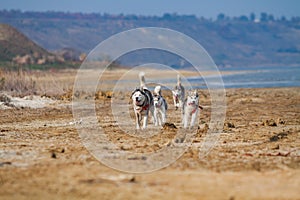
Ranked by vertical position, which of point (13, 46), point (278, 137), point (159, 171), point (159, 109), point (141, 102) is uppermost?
point (13, 46)

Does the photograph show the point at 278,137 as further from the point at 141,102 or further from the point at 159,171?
the point at 159,171

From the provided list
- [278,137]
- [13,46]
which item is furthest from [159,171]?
[13,46]

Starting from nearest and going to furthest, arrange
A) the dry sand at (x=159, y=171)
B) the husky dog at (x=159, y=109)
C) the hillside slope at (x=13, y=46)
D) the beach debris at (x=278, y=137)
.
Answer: the dry sand at (x=159, y=171)
the beach debris at (x=278, y=137)
the husky dog at (x=159, y=109)
the hillside slope at (x=13, y=46)

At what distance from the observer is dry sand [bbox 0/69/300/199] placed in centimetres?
1180

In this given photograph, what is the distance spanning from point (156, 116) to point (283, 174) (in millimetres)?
11054

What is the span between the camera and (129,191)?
11.9 metres

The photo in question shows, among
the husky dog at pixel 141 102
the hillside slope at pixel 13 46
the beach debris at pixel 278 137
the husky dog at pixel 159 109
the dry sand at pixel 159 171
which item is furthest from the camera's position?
the hillside slope at pixel 13 46

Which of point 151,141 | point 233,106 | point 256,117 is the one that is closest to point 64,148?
point 151,141

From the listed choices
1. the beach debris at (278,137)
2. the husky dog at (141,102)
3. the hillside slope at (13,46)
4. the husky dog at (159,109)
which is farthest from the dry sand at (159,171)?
the hillside slope at (13,46)

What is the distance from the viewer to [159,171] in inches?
538

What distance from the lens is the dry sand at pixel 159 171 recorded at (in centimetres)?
1180

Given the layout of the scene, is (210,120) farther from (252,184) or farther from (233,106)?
(252,184)

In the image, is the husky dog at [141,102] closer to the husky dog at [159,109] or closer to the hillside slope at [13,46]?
the husky dog at [159,109]

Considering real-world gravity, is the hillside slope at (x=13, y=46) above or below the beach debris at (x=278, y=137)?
above
